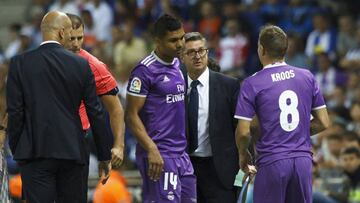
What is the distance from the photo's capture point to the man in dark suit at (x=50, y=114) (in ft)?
29.4

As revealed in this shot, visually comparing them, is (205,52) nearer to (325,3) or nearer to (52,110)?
(52,110)

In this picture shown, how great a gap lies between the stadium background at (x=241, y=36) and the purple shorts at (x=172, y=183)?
531 centimetres

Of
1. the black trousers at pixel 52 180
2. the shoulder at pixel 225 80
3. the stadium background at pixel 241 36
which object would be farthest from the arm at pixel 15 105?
the stadium background at pixel 241 36

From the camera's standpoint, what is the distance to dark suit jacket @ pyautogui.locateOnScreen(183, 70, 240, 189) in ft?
34.0

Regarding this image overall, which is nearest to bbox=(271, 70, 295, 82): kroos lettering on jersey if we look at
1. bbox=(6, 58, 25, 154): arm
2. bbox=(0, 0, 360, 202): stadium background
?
bbox=(6, 58, 25, 154): arm

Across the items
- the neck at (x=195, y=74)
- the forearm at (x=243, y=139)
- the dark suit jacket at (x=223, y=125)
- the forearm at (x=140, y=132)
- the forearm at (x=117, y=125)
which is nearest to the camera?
the forearm at (x=243, y=139)

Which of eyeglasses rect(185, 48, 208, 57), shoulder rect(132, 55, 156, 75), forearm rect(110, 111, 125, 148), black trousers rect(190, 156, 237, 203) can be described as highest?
eyeglasses rect(185, 48, 208, 57)

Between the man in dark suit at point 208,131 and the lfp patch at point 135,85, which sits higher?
the lfp patch at point 135,85

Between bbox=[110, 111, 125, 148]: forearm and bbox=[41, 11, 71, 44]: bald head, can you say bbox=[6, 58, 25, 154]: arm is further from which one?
bbox=[110, 111, 125, 148]: forearm

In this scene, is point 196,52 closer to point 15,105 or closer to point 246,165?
point 246,165

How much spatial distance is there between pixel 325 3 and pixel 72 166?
12969mm

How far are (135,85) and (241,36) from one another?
10.1 meters

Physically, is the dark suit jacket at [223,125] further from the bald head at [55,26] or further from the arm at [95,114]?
the bald head at [55,26]

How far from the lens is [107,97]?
9.60 metres
